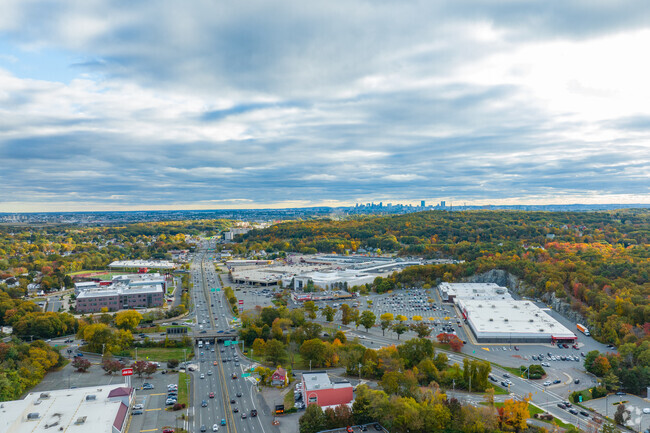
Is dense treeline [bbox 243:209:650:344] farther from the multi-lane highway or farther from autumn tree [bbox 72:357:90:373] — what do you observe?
autumn tree [bbox 72:357:90:373]

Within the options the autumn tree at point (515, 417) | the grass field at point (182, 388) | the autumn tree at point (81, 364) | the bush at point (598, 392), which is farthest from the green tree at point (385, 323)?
the autumn tree at point (81, 364)

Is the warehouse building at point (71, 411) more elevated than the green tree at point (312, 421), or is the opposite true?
the warehouse building at point (71, 411)

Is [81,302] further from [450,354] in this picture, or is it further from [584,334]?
[584,334]

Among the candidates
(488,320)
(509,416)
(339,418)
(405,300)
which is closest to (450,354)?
(488,320)

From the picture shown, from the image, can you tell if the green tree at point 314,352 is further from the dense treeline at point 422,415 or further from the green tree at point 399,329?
the green tree at point 399,329

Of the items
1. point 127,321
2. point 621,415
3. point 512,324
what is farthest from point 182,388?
point 512,324

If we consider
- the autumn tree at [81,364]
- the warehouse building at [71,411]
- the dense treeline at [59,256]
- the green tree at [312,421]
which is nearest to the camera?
the warehouse building at [71,411]

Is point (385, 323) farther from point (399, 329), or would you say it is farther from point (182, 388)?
point (182, 388)
